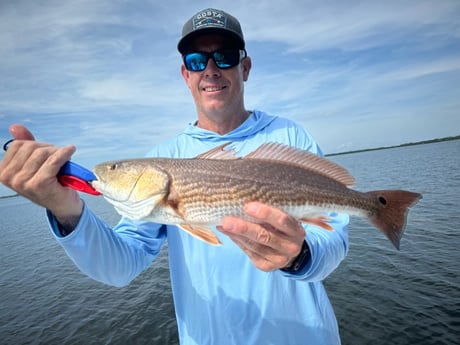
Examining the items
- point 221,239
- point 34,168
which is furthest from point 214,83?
point 34,168

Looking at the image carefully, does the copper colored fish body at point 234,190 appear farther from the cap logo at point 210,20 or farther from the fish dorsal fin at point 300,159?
the cap logo at point 210,20

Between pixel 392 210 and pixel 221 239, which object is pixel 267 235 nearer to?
pixel 221 239

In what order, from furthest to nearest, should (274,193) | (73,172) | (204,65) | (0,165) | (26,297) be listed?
(26,297) → (204,65) → (274,193) → (73,172) → (0,165)

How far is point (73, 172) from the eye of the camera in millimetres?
2326

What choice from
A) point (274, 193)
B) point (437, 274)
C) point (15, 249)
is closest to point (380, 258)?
point (437, 274)

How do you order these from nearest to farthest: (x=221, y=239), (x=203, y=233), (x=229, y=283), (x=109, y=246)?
1. (x=203, y=233)
2. (x=109, y=246)
3. (x=229, y=283)
4. (x=221, y=239)

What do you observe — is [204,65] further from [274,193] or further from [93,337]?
[93,337]

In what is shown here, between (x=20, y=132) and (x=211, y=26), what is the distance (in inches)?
101

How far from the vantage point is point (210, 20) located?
3.62m

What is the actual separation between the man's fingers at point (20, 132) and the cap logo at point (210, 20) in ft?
7.86

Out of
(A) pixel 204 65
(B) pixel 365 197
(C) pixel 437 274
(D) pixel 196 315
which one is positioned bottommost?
(C) pixel 437 274

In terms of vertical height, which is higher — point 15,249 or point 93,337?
point 15,249

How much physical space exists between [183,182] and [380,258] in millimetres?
12701

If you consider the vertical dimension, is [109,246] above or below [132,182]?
below
